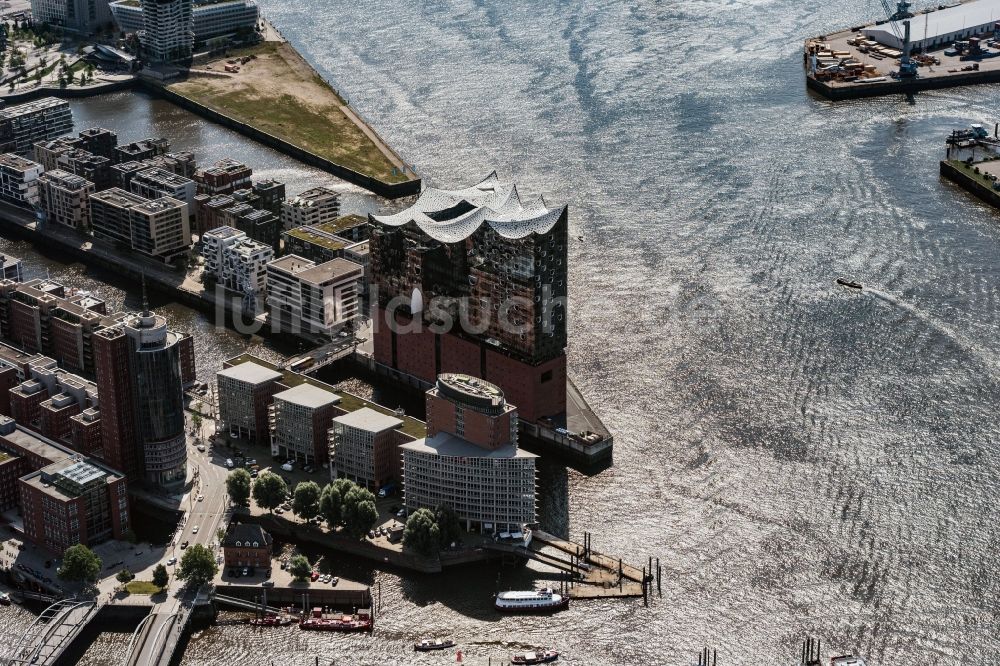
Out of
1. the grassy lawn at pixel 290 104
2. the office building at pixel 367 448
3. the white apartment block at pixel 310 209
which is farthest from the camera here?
the grassy lawn at pixel 290 104

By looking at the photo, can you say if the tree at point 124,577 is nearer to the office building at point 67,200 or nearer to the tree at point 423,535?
the tree at point 423,535

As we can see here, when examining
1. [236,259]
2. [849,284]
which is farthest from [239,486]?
[849,284]

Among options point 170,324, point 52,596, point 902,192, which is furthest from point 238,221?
point 902,192

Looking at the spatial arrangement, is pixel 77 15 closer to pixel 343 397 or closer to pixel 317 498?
pixel 343 397

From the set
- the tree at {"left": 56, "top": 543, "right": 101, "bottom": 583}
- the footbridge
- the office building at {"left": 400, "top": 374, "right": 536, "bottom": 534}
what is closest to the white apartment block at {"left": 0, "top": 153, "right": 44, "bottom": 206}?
the tree at {"left": 56, "top": 543, "right": 101, "bottom": 583}

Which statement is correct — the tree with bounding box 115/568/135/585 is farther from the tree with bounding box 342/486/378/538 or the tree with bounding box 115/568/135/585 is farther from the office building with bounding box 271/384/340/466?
the office building with bounding box 271/384/340/466

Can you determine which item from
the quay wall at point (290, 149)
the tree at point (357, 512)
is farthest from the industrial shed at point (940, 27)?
the tree at point (357, 512)

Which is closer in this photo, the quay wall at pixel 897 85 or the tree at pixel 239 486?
the tree at pixel 239 486
